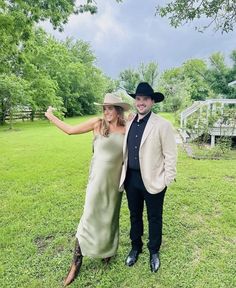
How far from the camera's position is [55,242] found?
3623mm

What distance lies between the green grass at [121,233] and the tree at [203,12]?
3.00 metres

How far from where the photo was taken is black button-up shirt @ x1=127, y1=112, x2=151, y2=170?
280 cm

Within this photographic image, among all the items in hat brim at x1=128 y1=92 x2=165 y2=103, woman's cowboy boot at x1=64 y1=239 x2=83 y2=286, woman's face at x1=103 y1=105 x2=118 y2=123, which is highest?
hat brim at x1=128 y1=92 x2=165 y2=103

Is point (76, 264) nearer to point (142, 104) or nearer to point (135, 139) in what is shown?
point (135, 139)

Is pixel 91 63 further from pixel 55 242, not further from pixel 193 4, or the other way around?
pixel 55 242

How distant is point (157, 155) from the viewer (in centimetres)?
277

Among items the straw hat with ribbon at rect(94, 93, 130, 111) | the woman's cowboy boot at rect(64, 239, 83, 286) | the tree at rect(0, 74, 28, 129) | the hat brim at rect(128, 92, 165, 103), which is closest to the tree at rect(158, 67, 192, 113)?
the tree at rect(0, 74, 28, 129)

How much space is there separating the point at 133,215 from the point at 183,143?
323 inches

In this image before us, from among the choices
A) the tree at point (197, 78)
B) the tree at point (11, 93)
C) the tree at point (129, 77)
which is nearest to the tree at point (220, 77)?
the tree at point (197, 78)

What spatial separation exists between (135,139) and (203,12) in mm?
3852

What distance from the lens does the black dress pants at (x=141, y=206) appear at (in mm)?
2885

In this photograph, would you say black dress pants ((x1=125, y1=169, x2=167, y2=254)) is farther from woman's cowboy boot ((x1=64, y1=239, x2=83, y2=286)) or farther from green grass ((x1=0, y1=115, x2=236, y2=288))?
woman's cowboy boot ((x1=64, y1=239, x2=83, y2=286))

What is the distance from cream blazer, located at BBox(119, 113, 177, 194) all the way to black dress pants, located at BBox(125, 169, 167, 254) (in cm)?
10

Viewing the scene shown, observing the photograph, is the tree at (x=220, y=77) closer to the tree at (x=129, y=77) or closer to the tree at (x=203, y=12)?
the tree at (x=129, y=77)
